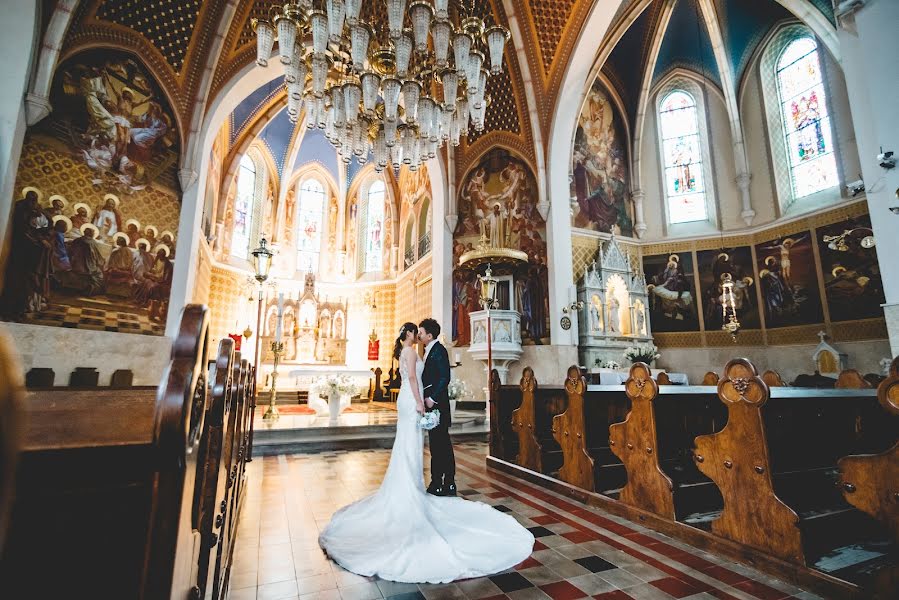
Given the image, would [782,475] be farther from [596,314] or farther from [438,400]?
[596,314]

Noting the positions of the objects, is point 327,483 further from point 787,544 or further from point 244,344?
point 244,344

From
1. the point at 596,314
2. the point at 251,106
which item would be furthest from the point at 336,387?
the point at 251,106

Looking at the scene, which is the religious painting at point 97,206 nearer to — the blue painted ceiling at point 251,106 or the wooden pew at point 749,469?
the blue painted ceiling at point 251,106

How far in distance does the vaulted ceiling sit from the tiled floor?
8121 mm

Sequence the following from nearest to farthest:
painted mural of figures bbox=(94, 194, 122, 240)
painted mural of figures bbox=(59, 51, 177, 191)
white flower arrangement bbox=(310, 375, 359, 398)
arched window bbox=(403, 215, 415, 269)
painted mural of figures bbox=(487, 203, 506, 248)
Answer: painted mural of figures bbox=(59, 51, 177, 191)
painted mural of figures bbox=(94, 194, 122, 240)
white flower arrangement bbox=(310, 375, 359, 398)
painted mural of figures bbox=(487, 203, 506, 248)
arched window bbox=(403, 215, 415, 269)

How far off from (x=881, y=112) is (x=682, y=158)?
799cm

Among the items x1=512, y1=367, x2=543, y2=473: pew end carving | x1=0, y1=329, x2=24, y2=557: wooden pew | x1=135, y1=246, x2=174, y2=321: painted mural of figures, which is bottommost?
x1=512, y1=367, x2=543, y2=473: pew end carving

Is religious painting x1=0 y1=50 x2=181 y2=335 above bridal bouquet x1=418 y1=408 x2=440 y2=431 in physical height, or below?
above

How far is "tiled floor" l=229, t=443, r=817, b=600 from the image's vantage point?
2.59 m

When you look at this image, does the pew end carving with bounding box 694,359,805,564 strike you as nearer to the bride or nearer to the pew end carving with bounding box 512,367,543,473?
the bride

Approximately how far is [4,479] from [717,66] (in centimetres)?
1769

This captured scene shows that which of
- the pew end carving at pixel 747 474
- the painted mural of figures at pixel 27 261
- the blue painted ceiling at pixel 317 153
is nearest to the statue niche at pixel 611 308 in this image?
the pew end carving at pixel 747 474

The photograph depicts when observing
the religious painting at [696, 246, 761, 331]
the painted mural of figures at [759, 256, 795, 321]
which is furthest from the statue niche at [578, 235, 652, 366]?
the painted mural of figures at [759, 256, 795, 321]

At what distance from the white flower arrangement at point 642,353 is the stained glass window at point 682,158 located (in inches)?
182
